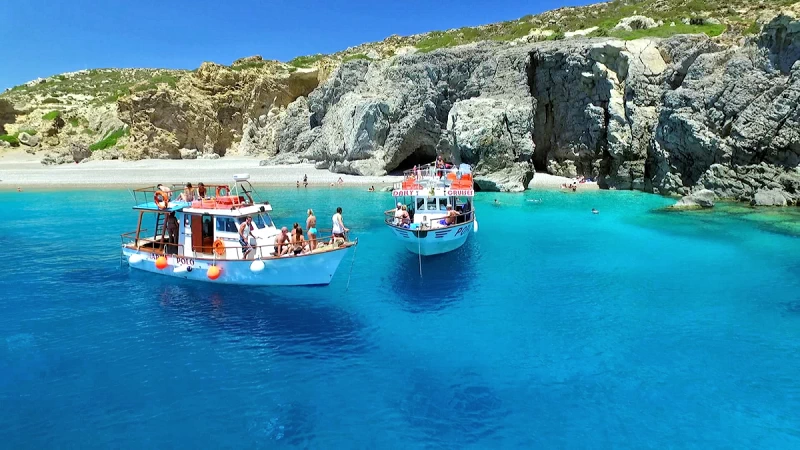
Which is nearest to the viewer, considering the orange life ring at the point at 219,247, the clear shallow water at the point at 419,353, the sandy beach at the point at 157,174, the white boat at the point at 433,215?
the clear shallow water at the point at 419,353

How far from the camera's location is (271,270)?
18281 millimetres

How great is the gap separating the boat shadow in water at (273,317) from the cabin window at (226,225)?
226 centimetres

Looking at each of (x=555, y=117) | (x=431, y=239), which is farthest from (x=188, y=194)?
(x=555, y=117)

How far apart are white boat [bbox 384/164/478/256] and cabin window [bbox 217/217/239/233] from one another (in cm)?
755

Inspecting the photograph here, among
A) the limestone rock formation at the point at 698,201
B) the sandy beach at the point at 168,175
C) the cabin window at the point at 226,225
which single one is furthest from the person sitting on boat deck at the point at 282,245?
the sandy beach at the point at 168,175

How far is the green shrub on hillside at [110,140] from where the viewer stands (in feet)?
252

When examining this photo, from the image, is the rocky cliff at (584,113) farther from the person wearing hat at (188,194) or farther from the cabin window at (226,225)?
the cabin window at (226,225)

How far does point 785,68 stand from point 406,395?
4262cm

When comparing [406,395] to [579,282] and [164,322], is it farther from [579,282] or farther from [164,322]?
[579,282]

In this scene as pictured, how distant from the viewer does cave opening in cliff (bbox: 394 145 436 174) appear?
6077 cm

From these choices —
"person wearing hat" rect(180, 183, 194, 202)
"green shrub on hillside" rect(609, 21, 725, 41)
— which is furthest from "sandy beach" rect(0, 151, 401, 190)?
"person wearing hat" rect(180, 183, 194, 202)

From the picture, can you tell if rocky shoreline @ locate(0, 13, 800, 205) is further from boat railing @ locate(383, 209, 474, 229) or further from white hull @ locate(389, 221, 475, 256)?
white hull @ locate(389, 221, 475, 256)

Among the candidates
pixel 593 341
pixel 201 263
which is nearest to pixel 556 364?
pixel 593 341

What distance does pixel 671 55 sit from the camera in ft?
158
